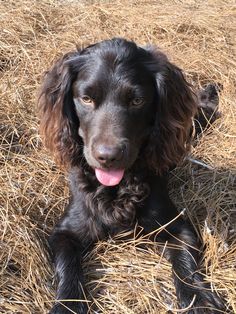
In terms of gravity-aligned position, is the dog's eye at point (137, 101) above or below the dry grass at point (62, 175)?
above

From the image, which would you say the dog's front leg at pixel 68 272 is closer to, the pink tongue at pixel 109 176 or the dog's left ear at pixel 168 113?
the pink tongue at pixel 109 176

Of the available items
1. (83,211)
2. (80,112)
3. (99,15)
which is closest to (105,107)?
(80,112)

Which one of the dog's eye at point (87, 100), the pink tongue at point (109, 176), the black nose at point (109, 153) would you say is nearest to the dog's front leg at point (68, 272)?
the pink tongue at point (109, 176)

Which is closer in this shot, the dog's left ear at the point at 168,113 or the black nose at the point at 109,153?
the black nose at the point at 109,153

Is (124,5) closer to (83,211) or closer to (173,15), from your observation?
(173,15)

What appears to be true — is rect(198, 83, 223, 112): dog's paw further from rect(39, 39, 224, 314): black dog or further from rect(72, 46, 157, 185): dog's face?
rect(72, 46, 157, 185): dog's face

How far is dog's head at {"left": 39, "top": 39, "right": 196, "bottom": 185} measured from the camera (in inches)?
106

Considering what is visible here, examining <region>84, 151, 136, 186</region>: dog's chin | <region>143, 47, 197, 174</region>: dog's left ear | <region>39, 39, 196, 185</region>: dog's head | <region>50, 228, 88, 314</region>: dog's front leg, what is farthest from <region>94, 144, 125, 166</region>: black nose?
<region>50, 228, 88, 314</region>: dog's front leg

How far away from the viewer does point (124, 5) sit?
611 cm

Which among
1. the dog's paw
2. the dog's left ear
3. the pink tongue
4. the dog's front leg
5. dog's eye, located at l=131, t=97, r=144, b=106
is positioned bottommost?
the dog's paw

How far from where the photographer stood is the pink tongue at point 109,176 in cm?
283

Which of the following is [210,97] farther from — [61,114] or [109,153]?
[109,153]

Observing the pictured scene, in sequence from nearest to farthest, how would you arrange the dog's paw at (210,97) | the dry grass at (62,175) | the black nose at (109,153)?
the black nose at (109,153)
the dry grass at (62,175)
the dog's paw at (210,97)

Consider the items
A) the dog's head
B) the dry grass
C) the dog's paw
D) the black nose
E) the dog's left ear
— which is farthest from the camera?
the dog's paw
